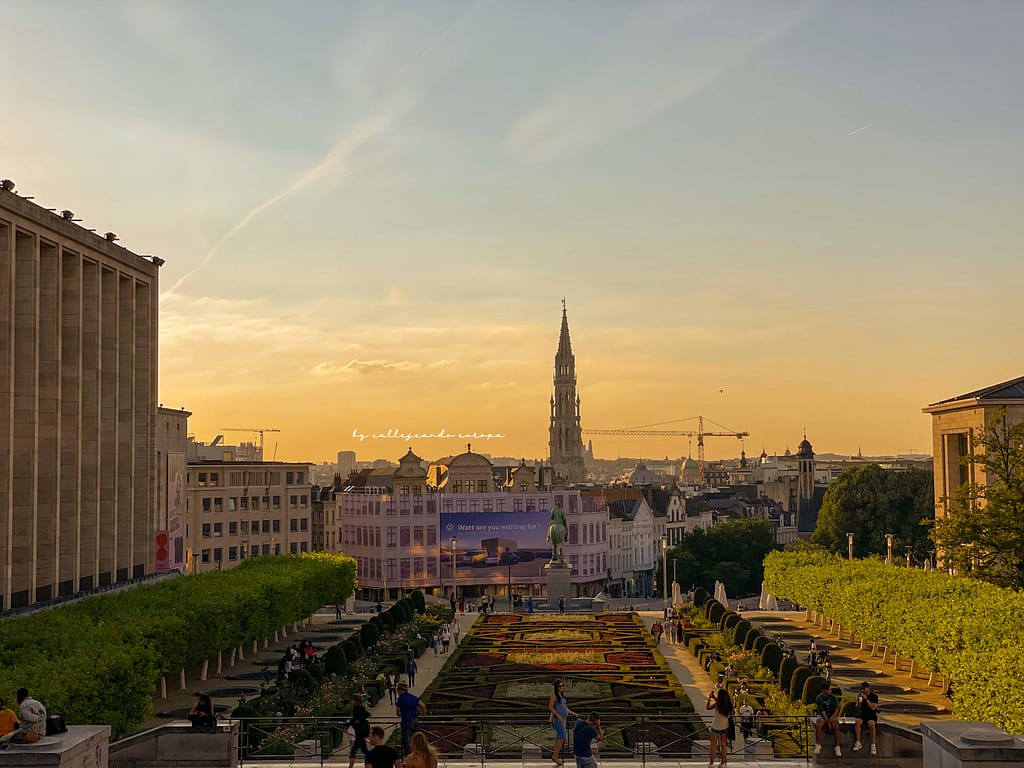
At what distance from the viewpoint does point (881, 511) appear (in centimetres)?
11975

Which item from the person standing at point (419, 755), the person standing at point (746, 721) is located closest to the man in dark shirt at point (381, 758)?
the person standing at point (419, 755)

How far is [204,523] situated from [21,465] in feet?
244

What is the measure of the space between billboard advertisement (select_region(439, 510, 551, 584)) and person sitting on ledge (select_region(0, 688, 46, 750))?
113090mm

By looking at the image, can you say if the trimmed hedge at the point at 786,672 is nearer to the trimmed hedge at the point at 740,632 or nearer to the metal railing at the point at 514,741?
the metal railing at the point at 514,741

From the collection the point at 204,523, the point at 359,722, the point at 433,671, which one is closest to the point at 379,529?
the point at 204,523

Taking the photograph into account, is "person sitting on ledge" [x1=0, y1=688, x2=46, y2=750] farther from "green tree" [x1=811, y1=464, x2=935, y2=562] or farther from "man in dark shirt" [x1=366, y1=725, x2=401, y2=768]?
"green tree" [x1=811, y1=464, x2=935, y2=562]

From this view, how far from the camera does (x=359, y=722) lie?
29.4 meters

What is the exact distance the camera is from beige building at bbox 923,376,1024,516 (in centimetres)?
7712

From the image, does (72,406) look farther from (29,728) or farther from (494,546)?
(494,546)

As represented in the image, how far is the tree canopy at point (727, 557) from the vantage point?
12875 centimetres

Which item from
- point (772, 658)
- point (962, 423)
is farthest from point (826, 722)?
point (962, 423)

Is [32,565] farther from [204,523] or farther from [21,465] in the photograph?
[204,523]

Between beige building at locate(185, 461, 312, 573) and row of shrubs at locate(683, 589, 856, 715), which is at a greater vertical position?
beige building at locate(185, 461, 312, 573)

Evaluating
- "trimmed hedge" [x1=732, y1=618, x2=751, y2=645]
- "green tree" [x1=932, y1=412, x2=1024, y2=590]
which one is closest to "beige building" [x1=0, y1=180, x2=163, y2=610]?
"trimmed hedge" [x1=732, y1=618, x2=751, y2=645]
